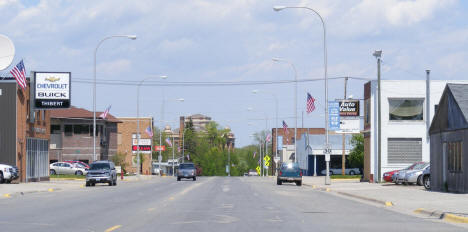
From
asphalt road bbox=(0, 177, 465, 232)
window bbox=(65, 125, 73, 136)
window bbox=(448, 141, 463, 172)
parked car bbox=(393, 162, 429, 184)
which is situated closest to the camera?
asphalt road bbox=(0, 177, 465, 232)

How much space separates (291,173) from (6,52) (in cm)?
2135

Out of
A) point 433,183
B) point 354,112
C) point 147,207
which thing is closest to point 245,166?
point 354,112

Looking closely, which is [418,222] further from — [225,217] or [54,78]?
[54,78]

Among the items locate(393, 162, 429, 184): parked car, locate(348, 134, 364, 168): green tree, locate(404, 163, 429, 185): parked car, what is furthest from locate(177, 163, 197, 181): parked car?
locate(404, 163, 429, 185): parked car

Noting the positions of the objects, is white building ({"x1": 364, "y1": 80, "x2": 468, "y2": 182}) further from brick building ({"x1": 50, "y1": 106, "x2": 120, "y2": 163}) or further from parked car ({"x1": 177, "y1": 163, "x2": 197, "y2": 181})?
brick building ({"x1": 50, "y1": 106, "x2": 120, "y2": 163})

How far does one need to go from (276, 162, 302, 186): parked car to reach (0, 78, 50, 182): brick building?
60.4ft

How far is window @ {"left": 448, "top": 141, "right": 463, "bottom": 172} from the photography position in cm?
3245

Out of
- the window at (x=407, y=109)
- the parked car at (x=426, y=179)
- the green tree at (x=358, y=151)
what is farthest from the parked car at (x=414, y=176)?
the green tree at (x=358, y=151)

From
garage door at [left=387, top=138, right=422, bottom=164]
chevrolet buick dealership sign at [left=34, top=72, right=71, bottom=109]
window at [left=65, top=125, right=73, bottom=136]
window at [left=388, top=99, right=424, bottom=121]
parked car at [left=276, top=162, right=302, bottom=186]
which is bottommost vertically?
parked car at [left=276, top=162, right=302, bottom=186]

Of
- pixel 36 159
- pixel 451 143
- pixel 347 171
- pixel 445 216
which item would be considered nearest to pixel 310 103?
pixel 36 159

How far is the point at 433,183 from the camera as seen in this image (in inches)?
1425

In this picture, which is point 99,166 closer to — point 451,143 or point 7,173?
point 7,173

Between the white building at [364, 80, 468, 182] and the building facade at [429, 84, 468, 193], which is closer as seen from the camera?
the building facade at [429, 84, 468, 193]

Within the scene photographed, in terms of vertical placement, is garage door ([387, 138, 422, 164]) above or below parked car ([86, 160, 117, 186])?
above
